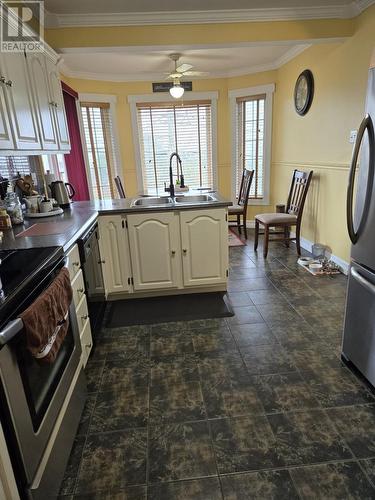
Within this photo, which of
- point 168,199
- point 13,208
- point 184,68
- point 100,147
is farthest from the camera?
point 100,147

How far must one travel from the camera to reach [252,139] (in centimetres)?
511

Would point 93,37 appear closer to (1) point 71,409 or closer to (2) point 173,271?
(2) point 173,271

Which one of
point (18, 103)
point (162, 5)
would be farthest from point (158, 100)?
point (18, 103)

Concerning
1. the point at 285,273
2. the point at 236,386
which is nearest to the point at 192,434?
the point at 236,386

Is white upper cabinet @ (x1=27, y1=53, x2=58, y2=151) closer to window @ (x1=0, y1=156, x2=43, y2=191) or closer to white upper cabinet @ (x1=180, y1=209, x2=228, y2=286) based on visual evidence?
window @ (x1=0, y1=156, x2=43, y2=191)

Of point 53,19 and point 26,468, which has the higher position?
point 53,19

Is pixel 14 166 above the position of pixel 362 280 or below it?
above

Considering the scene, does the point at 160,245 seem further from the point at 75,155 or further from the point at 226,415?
the point at 75,155

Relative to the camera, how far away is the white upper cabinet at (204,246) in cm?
273

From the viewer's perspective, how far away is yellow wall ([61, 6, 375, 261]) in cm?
283

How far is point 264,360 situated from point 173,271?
114 centimetres

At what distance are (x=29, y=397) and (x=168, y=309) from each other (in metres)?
1.77

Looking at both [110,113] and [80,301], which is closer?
[80,301]

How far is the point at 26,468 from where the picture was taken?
1.03 meters
